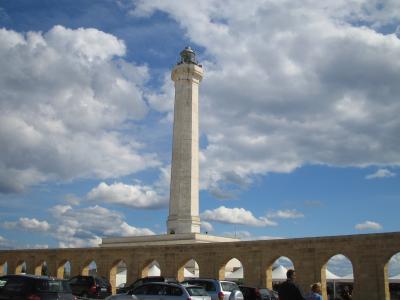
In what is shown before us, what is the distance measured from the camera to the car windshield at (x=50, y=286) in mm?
12469

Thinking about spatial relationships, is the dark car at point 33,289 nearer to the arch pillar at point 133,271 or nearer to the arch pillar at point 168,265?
the arch pillar at point 168,265

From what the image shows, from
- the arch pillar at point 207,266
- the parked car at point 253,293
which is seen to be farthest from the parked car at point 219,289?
the arch pillar at point 207,266

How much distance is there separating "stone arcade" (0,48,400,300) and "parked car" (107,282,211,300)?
1122 centimetres

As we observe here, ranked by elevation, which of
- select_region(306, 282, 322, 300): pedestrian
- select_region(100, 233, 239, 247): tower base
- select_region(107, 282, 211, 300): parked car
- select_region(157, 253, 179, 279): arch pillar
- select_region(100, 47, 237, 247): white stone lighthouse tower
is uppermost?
select_region(100, 47, 237, 247): white stone lighthouse tower

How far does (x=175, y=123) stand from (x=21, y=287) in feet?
105

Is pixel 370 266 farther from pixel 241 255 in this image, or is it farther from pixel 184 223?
pixel 184 223

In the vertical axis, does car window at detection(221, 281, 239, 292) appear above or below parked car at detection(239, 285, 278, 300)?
above

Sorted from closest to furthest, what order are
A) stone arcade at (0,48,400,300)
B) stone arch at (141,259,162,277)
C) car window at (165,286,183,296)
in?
car window at (165,286,183,296) → stone arcade at (0,48,400,300) → stone arch at (141,259,162,277)

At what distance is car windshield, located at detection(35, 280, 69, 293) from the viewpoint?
Result: 12.5 meters

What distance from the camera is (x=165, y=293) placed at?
15.0 m

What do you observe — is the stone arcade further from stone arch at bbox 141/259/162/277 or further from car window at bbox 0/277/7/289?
car window at bbox 0/277/7/289

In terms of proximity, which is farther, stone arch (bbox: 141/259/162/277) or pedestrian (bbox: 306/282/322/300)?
stone arch (bbox: 141/259/162/277)

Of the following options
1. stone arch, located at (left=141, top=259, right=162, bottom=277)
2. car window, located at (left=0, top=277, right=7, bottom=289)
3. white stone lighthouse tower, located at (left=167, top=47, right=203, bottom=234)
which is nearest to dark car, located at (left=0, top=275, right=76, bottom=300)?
car window, located at (left=0, top=277, right=7, bottom=289)

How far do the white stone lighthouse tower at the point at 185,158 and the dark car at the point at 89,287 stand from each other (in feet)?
57.9
